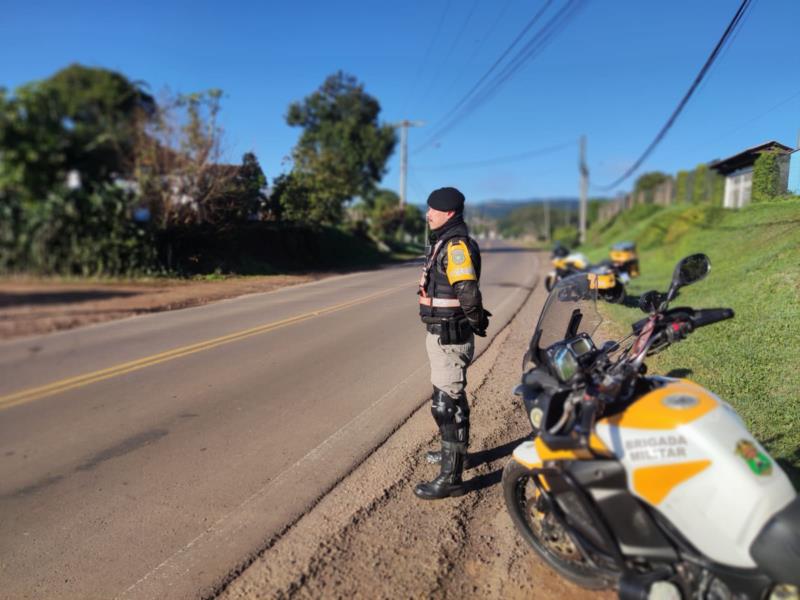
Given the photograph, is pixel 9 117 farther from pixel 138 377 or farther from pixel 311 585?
pixel 138 377

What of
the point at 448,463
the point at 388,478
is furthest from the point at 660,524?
the point at 388,478

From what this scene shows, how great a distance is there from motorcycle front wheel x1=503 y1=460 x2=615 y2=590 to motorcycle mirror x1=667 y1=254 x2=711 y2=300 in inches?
45.5

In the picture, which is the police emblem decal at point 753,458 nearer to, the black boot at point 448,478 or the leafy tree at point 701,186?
the black boot at point 448,478

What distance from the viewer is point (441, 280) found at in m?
3.57

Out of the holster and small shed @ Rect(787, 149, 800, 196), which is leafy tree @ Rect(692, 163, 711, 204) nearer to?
small shed @ Rect(787, 149, 800, 196)

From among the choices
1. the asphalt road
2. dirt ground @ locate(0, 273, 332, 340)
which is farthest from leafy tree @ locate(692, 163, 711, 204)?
dirt ground @ locate(0, 273, 332, 340)

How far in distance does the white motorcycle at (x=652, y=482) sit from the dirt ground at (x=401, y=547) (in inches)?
9.1

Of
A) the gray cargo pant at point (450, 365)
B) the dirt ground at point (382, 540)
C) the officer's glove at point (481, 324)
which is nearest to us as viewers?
the dirt ground at point (382, 540)

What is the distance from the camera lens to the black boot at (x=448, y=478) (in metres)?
3.66

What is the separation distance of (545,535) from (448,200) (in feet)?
6.37

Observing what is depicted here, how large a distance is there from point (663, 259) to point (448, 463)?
19001 millimetres

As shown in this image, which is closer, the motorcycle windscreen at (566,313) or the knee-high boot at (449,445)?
the motorcycle windscreen at (566,313)

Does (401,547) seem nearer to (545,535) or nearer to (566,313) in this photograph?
(545,535)

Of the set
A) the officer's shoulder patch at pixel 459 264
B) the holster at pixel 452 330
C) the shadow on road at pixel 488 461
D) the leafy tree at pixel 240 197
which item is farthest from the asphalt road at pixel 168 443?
the officer's shoulder patch at pixel 459 264
